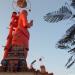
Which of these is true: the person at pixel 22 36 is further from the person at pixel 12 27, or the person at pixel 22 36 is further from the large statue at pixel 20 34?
the person at pixel 12 27

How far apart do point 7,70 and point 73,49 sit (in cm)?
1407

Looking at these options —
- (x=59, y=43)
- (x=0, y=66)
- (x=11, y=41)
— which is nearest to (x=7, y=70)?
(x=0, y=66)

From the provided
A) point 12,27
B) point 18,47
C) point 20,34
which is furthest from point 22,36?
point 12,27

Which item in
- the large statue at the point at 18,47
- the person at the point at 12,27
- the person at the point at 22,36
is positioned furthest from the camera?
the person at the point at 12,27

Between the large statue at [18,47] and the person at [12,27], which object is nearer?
the large statue at [18,47]

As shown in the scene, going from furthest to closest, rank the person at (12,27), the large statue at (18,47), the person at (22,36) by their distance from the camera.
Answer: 1. the person at (12,27)
2. the person at (22,36)
3. the large statue at (18,47)

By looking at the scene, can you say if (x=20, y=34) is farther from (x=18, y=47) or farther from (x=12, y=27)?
(x=12, y=27)

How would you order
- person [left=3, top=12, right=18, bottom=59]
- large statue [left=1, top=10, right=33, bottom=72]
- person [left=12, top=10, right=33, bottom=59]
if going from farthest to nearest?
person [left=3, top=12, right=18, bottom=59], person [left=12, top=10, right=33, bottom=59], large statue [left=1, top=10, right=33, bottom=72]

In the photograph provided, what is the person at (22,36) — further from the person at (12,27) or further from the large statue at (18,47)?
the person at (12,27)

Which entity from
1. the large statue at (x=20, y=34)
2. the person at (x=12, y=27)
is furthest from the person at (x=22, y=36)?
the person at (x=12, y=27)

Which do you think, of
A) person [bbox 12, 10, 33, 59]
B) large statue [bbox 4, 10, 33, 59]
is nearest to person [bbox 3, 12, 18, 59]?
large statue [bbox 4, 10, 33, 59]

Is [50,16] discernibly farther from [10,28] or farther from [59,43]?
[10,28]

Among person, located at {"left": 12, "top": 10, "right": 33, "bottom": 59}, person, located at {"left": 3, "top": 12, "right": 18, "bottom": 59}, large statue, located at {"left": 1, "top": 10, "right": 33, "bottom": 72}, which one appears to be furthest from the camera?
person, located at {"left": 3, "top": 12, "right": 18, "bottom": 59}

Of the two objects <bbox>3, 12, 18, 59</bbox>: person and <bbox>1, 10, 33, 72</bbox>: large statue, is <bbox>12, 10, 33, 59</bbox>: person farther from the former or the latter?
<bbox>3, 12, 18, 59</bbox>: person
